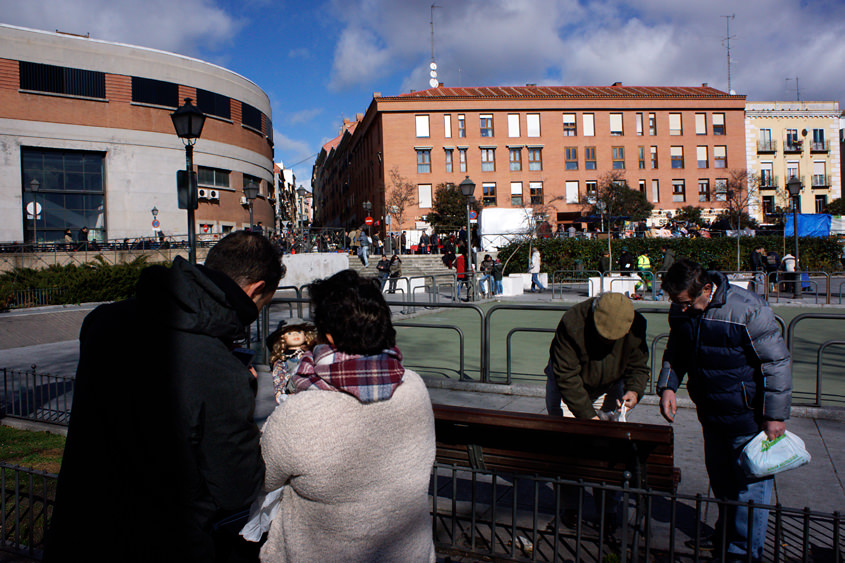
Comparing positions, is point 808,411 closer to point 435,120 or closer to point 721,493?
point 721,493

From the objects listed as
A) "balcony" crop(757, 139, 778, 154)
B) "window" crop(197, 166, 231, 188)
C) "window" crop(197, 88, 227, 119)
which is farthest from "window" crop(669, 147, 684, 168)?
"window" crop(197, 166, 231, 188)

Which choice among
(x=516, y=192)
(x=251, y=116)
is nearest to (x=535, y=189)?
(x=516, y=192)

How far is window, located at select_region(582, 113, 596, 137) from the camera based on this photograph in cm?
5225

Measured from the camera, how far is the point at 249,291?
2051 mm

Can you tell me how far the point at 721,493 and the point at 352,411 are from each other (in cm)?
276

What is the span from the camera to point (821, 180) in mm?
54438

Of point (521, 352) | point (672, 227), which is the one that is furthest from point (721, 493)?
point (672, 227)

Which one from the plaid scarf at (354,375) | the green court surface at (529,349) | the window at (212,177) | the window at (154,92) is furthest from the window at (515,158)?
the plaid scarf at (354,375)

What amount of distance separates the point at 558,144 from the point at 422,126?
1211 centimetres

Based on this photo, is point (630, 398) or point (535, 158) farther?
point (535, 158)

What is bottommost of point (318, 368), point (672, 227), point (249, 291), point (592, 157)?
point (318, 368)

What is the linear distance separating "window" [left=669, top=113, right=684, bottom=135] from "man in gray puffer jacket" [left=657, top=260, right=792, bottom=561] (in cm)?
5567

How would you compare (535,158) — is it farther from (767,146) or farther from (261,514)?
(261,514)

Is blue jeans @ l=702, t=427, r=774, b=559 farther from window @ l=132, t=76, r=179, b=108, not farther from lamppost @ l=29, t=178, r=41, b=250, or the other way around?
window @ l=132, t=76, r=179, b=108
